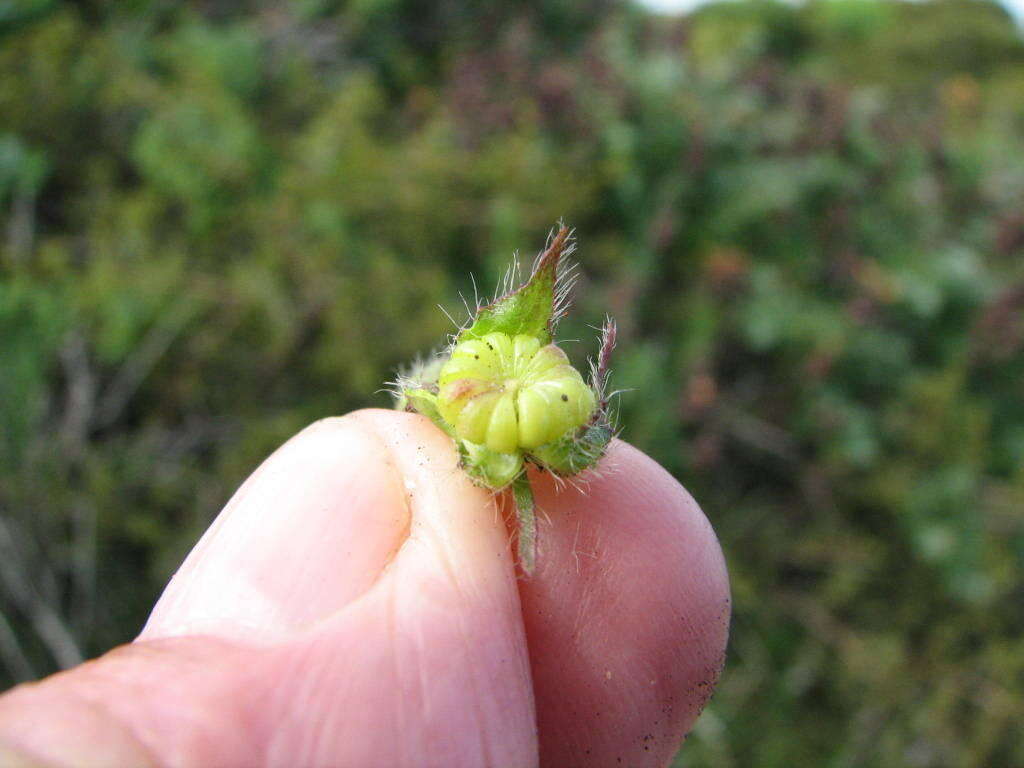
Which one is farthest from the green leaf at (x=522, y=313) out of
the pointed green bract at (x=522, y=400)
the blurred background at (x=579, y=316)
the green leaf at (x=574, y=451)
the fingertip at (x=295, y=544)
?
the blurred background at (x=579, y=316)

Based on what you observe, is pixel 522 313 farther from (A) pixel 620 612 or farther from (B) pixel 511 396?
(A) pixel 620 612

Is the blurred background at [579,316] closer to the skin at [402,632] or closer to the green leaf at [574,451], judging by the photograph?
the skin at [402,632]

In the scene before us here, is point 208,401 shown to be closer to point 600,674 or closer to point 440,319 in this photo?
point 440,319

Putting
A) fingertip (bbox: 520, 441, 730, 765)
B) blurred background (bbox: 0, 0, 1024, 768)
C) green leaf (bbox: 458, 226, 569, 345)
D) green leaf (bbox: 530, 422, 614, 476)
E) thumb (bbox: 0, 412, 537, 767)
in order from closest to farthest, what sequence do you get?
thumb (bbox: 0, 412, 537, 767), green leaf (bbox: 530, 422, 614, 476), green leaf (bbox: 458, 226, 569, 345), fingertip (bbox: 520, 441, 730, 765), blurred background (bbox: 0, 0, 1024, 768)

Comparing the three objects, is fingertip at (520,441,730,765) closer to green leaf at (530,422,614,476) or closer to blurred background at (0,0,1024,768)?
green leaf at (530,422,614,476)

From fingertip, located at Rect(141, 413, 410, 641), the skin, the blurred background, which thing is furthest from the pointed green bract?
the blurred background

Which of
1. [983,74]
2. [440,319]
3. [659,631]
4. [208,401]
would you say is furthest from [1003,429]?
[983,74]
